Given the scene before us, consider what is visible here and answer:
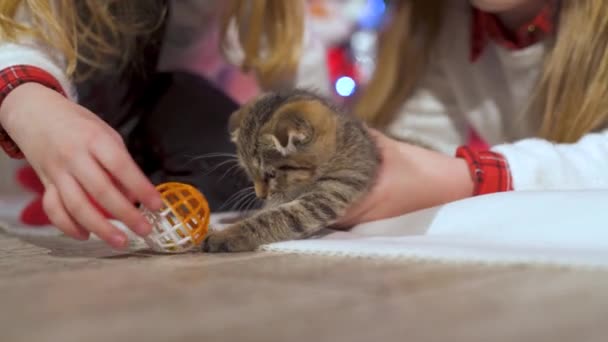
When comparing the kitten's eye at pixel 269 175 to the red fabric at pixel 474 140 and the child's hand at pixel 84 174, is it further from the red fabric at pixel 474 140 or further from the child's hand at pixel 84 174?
the red fabric at pixel 474 140

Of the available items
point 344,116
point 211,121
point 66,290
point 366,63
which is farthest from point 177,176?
point 66,290

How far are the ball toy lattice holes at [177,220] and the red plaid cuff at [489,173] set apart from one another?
1.75 feet

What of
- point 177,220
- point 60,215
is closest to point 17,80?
point 60,215

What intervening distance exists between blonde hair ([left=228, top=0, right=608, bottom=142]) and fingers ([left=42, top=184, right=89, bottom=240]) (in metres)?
0.78

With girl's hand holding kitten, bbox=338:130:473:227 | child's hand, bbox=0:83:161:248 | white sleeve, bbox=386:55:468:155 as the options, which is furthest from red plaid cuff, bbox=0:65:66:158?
white sleeve, bbox=386:55:468:155

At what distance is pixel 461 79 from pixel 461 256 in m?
1.11

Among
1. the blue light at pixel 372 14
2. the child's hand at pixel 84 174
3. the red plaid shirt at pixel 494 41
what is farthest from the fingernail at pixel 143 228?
the blue light at pixel 372 14

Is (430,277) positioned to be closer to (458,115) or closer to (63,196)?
(63,196)

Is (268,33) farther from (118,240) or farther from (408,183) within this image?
(118,240)

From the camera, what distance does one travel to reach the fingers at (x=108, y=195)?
32.0 inches

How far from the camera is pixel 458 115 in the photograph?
5.84 feet

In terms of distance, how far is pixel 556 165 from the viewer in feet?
3.76

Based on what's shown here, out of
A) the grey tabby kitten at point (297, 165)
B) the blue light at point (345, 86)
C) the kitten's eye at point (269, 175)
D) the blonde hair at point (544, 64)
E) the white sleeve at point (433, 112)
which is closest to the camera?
the grey tabby kitten at point (297, 165)

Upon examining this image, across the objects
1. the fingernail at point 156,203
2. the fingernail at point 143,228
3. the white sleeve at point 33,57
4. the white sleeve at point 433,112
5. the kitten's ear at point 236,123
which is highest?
the white sleeve at point 33,57
